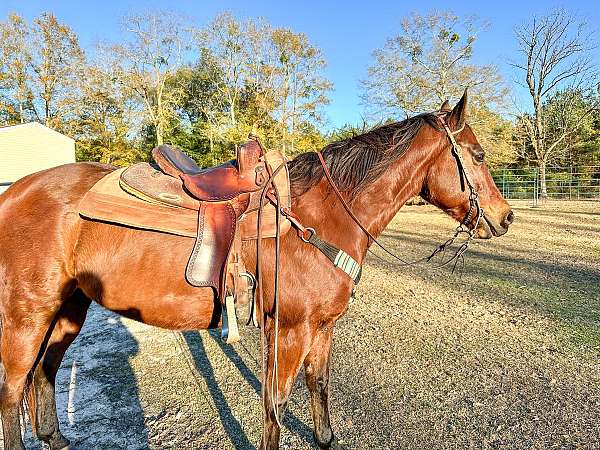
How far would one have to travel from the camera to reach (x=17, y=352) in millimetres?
2068

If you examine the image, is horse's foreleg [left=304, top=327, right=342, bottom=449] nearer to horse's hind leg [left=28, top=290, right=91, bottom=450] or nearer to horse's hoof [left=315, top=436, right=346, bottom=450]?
horse's hoof [left=315, top=436, right=346, bottom=450]

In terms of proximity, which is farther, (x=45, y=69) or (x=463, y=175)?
(x=45, y=69)

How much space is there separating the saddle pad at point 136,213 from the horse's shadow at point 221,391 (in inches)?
59.9

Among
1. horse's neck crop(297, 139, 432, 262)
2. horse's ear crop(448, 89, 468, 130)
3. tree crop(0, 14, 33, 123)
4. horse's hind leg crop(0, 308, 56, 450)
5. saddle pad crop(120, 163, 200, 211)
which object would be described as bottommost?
horse's hind leg crop(0, 308, 56, 450)

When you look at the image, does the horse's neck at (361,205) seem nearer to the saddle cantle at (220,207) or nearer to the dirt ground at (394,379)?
the saddle cantle at (220,207)

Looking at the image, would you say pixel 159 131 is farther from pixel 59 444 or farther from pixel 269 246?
pixel 269 246

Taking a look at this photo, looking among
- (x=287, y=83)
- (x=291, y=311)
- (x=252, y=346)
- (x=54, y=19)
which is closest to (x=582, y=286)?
(x=252, y=346)

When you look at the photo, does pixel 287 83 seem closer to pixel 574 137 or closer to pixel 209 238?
pixel 574 137

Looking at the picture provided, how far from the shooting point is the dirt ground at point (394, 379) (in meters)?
2.50

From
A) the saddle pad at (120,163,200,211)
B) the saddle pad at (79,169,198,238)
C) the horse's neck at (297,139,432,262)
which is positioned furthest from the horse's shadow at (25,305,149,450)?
the horse's neck at (297,139,432,262)

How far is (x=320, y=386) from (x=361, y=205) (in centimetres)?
124

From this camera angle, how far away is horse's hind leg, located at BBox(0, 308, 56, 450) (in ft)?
6.79

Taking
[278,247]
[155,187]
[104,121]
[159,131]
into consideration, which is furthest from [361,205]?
[104,121]

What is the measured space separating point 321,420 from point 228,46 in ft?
90.4
